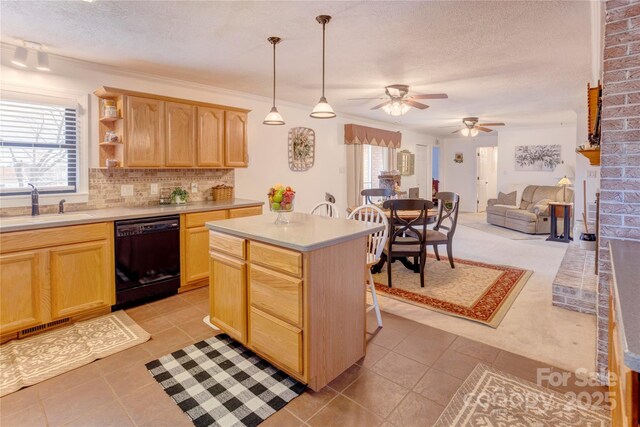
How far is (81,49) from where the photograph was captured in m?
3.03

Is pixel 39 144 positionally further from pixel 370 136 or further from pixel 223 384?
pixel 370 136

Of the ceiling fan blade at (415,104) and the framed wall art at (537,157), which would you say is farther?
the framed wall art at (537,157)

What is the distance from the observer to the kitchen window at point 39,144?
9.86ft

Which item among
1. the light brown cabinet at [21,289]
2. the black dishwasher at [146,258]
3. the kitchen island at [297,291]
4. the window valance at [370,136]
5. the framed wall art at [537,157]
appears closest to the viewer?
the kitchen island at [297,291]

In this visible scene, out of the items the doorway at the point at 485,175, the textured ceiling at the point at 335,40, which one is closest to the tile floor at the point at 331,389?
the textured ceiling at the point at 335,40

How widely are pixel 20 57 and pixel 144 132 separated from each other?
1057mm

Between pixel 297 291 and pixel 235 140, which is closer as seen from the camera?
pixel 297 291

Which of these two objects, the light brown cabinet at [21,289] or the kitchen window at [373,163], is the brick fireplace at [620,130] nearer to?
the light brown cabinet at [21,289]

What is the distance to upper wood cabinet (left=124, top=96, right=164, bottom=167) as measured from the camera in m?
3.36

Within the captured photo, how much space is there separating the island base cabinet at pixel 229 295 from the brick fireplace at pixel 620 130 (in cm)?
207

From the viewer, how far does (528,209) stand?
7.26 meters

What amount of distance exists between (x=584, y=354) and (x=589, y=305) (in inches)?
32.7

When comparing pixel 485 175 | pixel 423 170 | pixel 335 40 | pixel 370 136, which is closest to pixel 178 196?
pixel 335 40

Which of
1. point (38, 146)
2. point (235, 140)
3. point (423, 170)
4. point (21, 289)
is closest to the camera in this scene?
point (21, 289)
